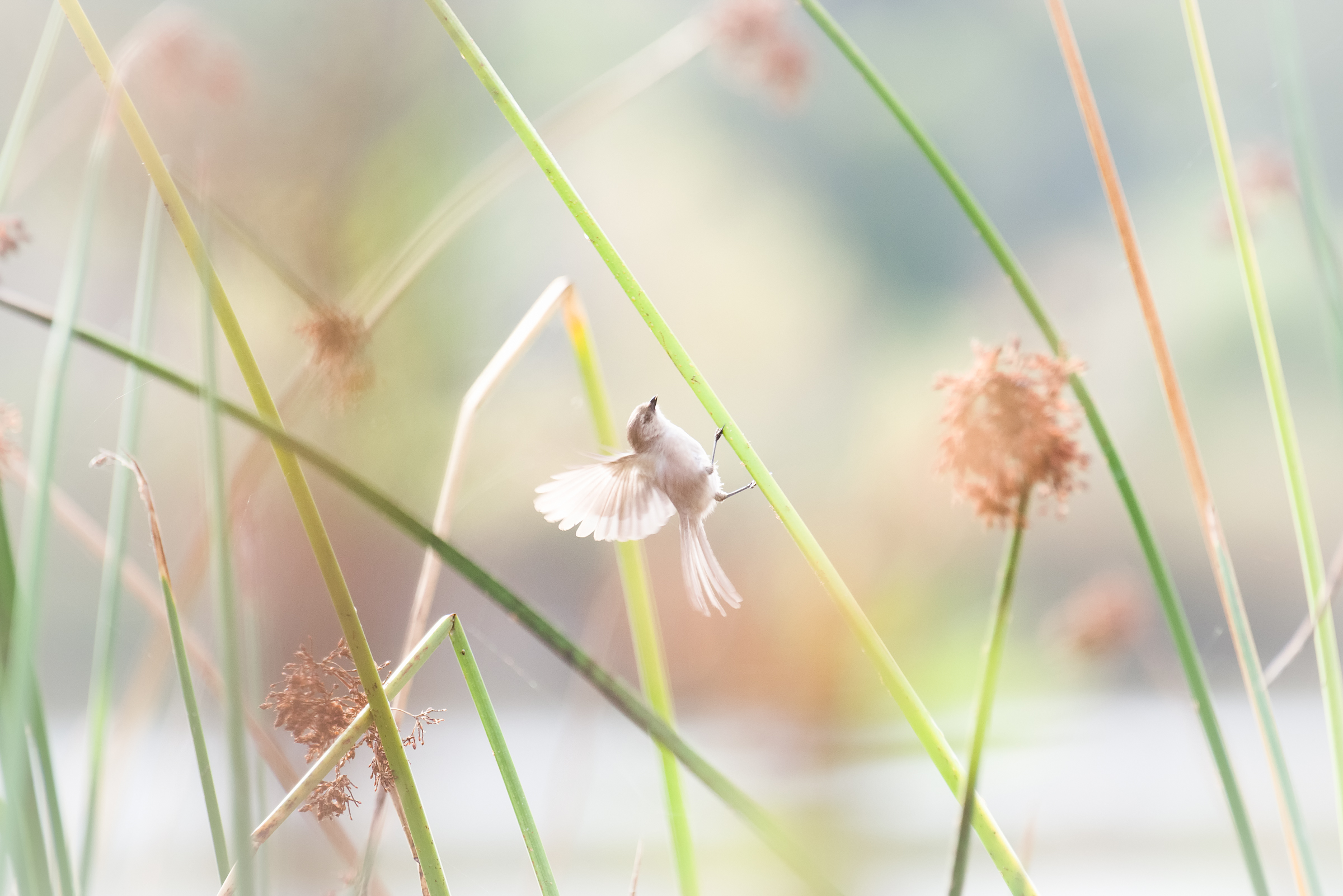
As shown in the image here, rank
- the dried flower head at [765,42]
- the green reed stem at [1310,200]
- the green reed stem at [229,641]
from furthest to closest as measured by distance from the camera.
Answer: the dried flower head at [765,42] → the green reed stem at [1310,200] → the green reed stem at [229,641]

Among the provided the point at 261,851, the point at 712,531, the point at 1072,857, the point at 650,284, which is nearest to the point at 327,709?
the point at 261,851

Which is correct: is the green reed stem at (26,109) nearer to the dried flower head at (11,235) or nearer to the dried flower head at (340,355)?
the dried flower head at (11,235)

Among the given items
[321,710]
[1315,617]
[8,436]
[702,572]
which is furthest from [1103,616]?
[8,436]

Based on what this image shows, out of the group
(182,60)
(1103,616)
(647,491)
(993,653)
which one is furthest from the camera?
(1103,616)

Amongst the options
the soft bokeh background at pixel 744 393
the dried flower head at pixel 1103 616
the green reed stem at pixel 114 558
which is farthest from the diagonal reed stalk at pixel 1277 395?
the green reed stem at pixel 114 558

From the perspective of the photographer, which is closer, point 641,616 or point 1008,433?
point 1008,433

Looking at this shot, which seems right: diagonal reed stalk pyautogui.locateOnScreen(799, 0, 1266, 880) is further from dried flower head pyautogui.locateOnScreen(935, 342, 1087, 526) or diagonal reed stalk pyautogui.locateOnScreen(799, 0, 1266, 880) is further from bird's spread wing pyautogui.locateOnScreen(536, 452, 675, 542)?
bird's spread wing pyautogui.locateOnScreen(536, 452, 675, 542)

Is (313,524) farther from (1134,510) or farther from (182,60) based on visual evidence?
(182,60)
